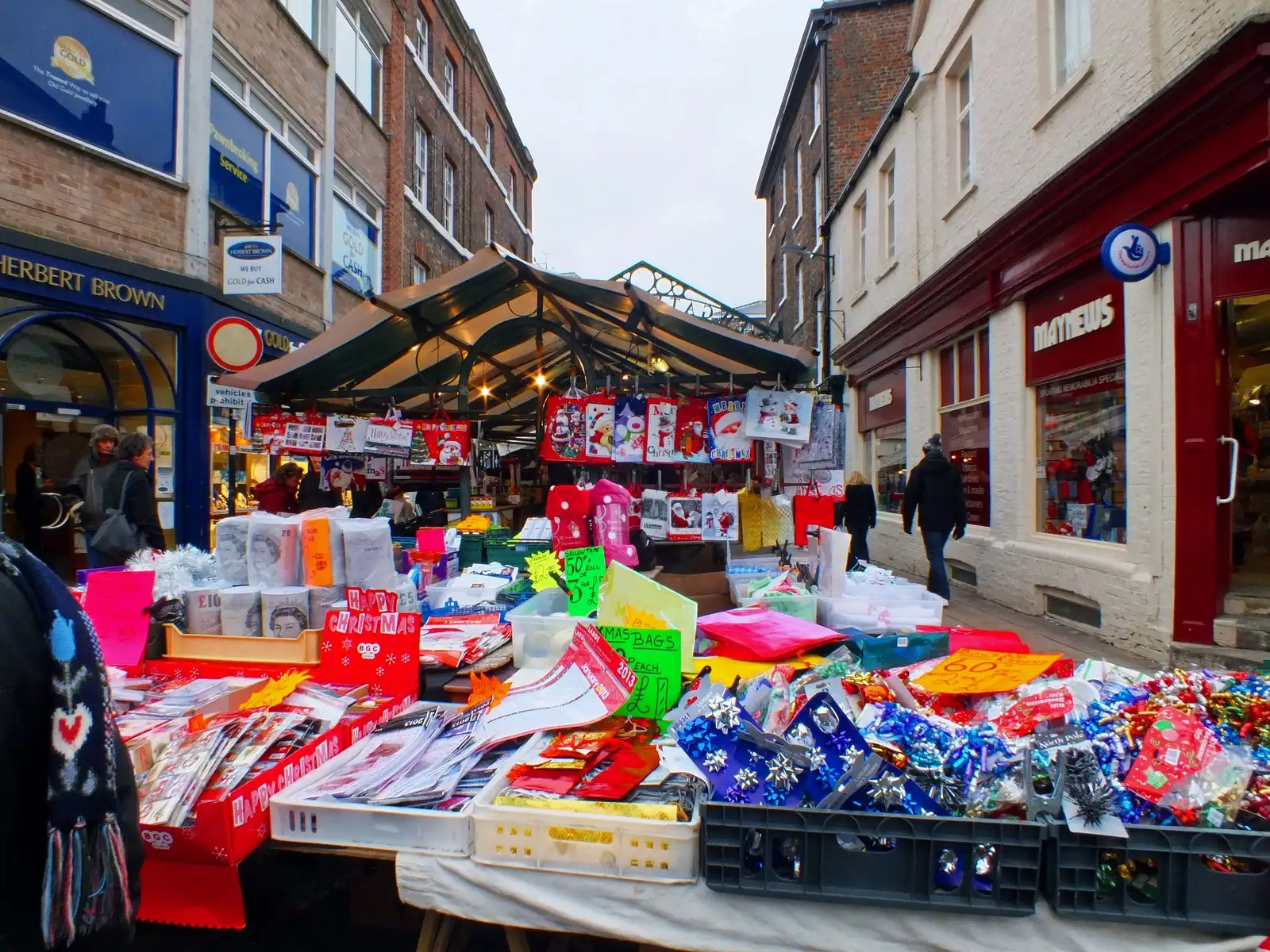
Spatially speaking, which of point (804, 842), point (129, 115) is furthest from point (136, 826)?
point (129, 115)

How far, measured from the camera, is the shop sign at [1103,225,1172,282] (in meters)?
5.75

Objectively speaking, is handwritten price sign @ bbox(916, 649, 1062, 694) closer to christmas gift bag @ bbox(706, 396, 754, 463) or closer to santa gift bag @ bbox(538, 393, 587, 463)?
christmas gift bag @ bbox(706, 396, 754, 463)

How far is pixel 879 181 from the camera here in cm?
1322

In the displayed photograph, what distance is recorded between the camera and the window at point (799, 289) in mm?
21125

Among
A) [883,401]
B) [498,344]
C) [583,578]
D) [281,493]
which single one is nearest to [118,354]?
[281,493]

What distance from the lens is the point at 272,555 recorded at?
359 centimetres

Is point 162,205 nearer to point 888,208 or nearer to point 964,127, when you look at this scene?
point 964,127

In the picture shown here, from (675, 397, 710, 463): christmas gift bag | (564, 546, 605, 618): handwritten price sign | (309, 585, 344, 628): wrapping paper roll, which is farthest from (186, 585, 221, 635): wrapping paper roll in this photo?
(675, 397, 710, 463): christmas gift bag

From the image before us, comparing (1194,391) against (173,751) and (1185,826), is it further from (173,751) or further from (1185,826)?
(173,751)

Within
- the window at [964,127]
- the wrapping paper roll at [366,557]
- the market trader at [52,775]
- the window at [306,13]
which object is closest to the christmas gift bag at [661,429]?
the wrapping paper roll at [366,557]

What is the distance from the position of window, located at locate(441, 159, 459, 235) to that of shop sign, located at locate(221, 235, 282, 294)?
37.7ft

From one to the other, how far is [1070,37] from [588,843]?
922 centimetres

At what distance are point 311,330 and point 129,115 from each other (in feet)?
13.9

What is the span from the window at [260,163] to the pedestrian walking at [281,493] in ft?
12.5
